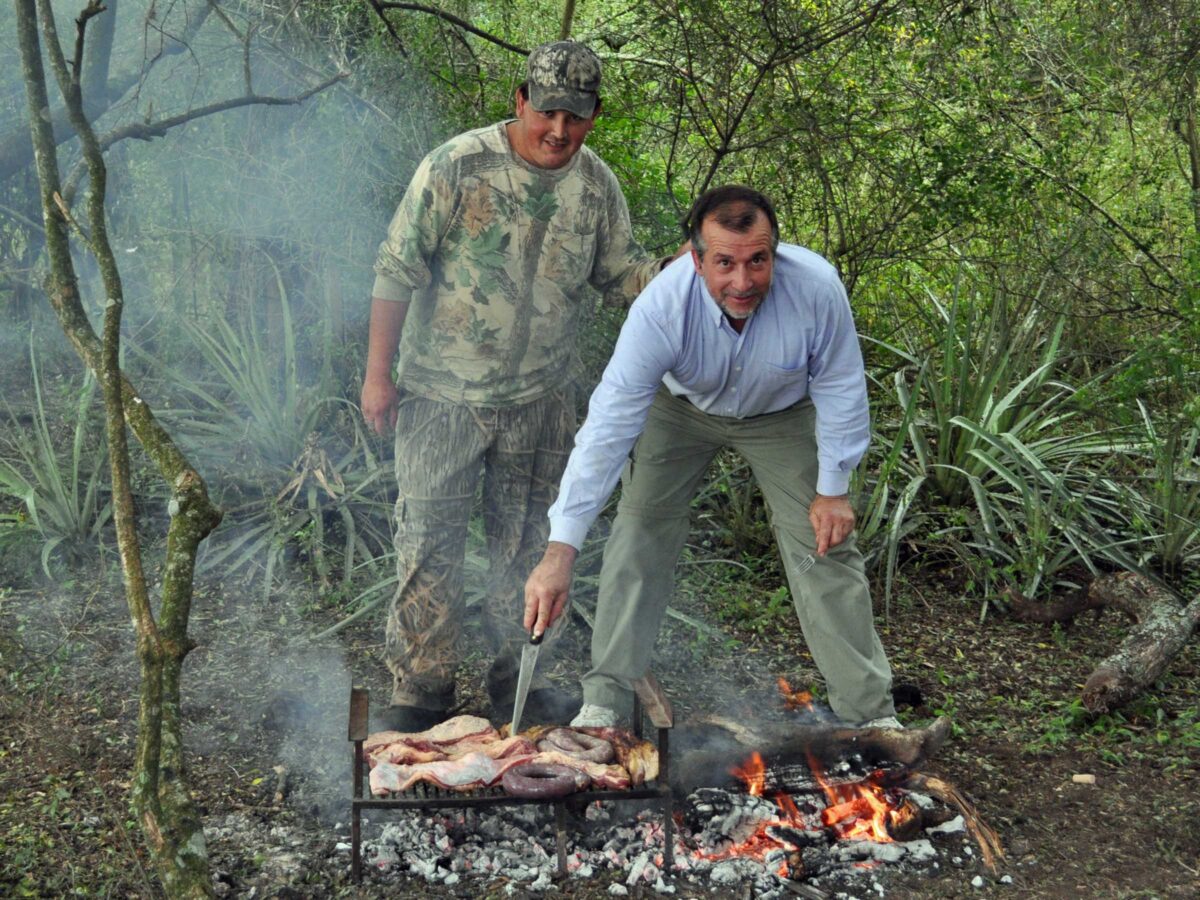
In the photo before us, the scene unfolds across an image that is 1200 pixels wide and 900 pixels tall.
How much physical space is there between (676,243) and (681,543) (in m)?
1.99

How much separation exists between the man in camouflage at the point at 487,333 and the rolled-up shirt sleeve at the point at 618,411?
1.50ft

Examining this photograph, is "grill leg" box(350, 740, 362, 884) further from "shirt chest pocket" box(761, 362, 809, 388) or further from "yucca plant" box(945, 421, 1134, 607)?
"yucca plant" box(945, 421, 1134, 607)

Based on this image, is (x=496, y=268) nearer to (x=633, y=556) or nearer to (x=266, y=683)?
(x=633, y=556)

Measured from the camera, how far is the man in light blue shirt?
3.37m

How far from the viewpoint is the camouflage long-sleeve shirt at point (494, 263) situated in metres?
3.69

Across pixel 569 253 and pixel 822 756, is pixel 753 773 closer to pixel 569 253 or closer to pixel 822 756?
pixel 822 756

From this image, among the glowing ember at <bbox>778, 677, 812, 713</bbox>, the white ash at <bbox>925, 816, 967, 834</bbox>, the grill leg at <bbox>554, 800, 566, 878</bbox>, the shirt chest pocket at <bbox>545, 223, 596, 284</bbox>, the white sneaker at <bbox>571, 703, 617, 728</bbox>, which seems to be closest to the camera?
the grill leg at <bbox>554, 800, 566, 878</bbox>

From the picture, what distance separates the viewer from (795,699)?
438 cm

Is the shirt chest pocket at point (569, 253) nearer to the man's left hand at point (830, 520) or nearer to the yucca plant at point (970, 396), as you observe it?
the man's left hand at point (830, 520)

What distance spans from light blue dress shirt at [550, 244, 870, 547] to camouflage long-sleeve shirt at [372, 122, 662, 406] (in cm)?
41

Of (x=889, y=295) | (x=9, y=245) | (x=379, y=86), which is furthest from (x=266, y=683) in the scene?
(x=889, y=295)

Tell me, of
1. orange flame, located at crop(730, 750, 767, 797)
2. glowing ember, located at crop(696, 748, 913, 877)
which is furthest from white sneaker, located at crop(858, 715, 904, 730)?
orange flame, located at crop(730, 750, 767, 797)

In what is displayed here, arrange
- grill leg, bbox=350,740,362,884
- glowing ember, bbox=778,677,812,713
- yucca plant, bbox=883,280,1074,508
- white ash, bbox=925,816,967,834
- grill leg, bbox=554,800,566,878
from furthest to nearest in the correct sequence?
yucca plant, bbox=883,280,1074,508
glowing ember, bbox=778,677,812,713
white ash, bbox=925,816,967,834
grill leg, bbox=554,800,566,878
grill leg, bbox=350,740,362,884

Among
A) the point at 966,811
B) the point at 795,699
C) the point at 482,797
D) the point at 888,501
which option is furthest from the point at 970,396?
the point at 482,797
